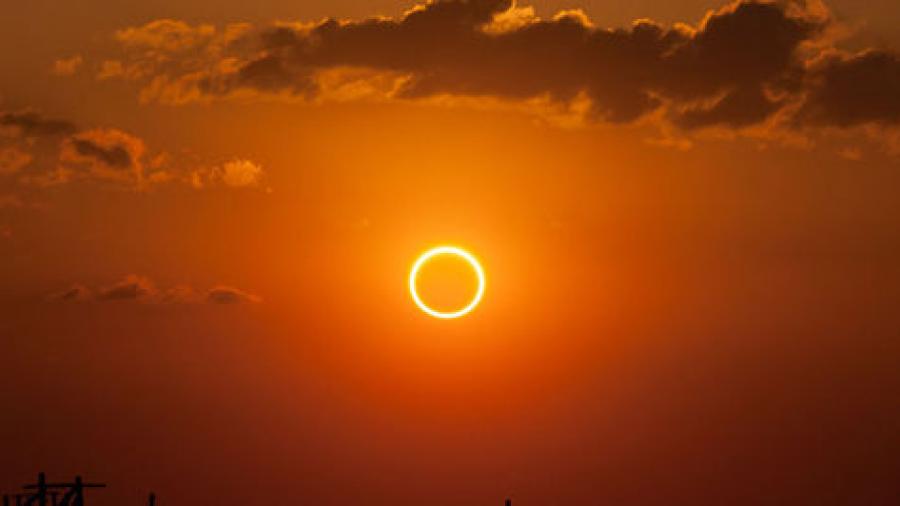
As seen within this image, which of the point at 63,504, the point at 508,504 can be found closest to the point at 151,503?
the point at 63,504

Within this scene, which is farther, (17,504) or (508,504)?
(508,504)

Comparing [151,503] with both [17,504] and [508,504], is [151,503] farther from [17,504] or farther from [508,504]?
[508,504]

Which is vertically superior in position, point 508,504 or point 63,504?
point 508,504

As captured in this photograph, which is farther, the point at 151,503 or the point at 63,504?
the point at 151,503

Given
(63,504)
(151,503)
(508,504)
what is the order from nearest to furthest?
(63,504) < (151,503) < (508,504)

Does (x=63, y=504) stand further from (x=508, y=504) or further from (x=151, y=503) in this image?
(x=508, y=504)

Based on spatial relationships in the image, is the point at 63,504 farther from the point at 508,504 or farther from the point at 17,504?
the point at 508,504

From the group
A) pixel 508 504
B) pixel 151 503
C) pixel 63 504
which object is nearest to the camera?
pixel 63 504
